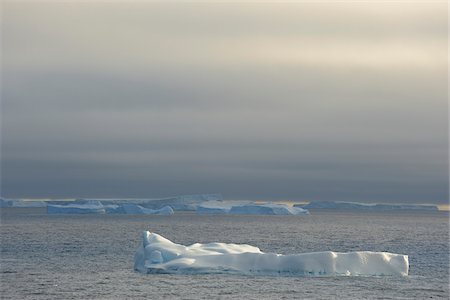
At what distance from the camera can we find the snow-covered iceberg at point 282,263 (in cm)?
3391

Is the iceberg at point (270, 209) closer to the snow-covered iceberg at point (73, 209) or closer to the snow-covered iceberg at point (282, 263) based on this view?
the snow-covered iceberg at point (73, 209)

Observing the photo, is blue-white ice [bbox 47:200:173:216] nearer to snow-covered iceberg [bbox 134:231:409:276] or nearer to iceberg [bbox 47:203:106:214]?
iceberg [bbox 47:203:106:214]

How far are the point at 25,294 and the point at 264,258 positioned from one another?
1126cm

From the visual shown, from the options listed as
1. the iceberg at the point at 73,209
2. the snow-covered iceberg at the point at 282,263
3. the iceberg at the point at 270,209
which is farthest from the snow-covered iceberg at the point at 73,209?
the snow-covered iceberg at the point at 282,263

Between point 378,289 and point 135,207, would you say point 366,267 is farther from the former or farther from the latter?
point 135,207

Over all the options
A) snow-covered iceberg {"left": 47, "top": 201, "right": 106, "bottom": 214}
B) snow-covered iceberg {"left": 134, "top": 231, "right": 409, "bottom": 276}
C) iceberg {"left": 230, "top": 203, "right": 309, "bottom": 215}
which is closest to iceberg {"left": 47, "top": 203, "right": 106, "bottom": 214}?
snow-covered iceberg {"left": 47, "top": 201, "right": 106, "bottom": 214}

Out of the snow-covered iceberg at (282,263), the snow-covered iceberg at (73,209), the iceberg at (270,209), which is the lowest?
the snow-covered iceberg at (282,263)

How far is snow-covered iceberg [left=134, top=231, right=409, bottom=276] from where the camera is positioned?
3391 cm

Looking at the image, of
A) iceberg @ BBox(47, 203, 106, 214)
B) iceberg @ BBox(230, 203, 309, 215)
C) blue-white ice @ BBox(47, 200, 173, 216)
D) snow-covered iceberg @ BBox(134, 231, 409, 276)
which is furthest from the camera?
iceberg @ BBox(230, 203, 309, 215)

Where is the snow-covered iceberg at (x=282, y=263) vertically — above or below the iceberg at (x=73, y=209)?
below

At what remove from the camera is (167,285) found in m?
30.8

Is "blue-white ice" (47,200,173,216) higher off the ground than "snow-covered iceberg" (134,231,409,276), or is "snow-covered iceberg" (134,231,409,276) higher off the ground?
"blue-white ice" (47,200,173,216)

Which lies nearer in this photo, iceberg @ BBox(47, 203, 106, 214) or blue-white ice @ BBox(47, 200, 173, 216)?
blue-white ice @ BBox(47, 200, 173, 216)

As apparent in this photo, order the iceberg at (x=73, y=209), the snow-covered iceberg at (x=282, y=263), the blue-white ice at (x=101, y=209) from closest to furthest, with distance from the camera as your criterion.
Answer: the snow-covered iceberg at (x=282, y=263) < the blue-white ice at (x=101, y=209) < the iceberg at (x=73, y=209)
